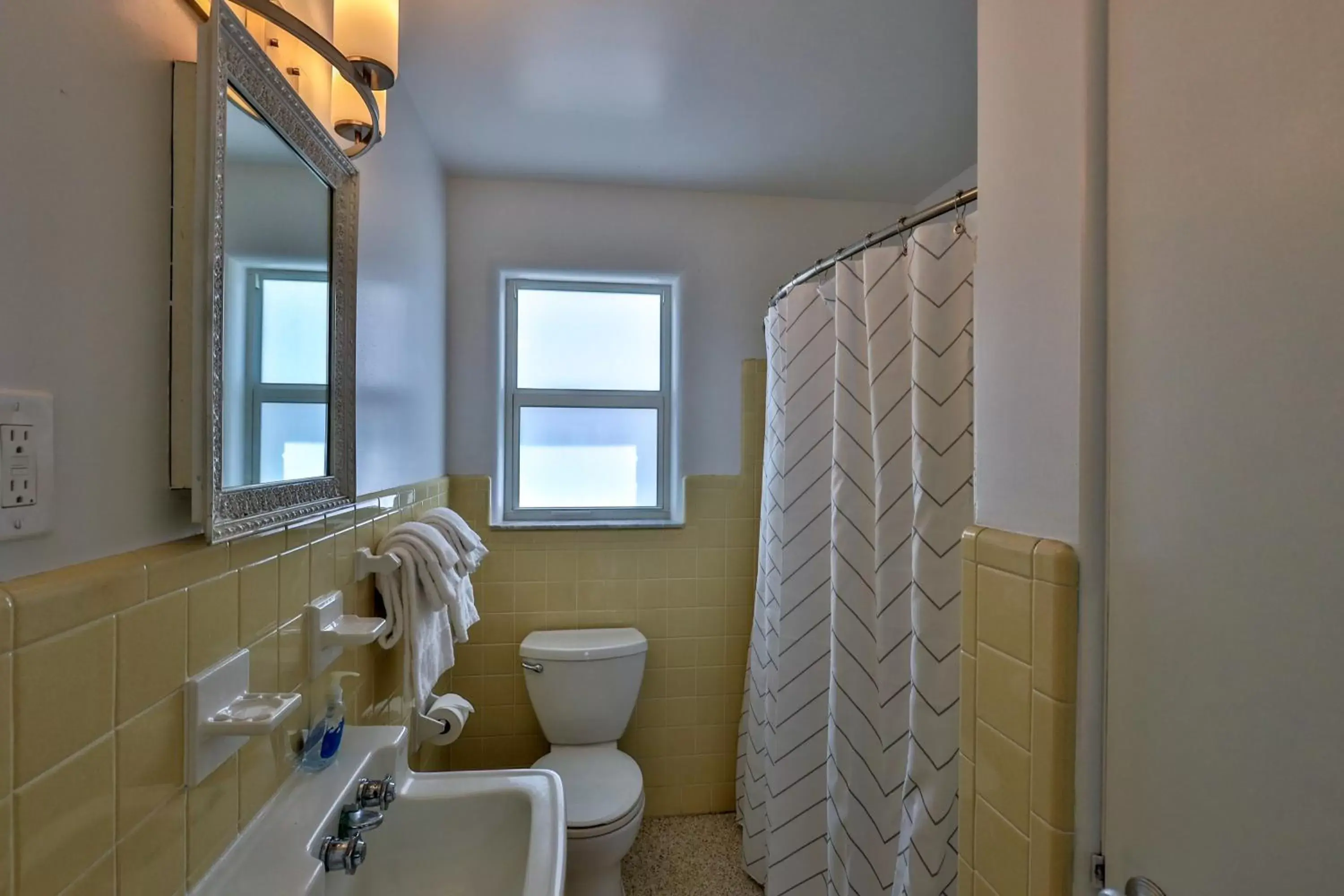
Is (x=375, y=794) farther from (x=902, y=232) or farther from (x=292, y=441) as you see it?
(x=902, y=232)

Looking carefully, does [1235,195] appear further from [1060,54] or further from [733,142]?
[733,142]

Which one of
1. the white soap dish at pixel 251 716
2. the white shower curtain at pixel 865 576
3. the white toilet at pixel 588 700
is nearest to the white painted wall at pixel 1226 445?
the white shower curtain at pixel 865 576

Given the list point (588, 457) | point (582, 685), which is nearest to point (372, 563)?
point (582, 685)

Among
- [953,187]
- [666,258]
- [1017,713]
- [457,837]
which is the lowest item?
[457,837]

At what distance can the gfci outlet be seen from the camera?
45cm

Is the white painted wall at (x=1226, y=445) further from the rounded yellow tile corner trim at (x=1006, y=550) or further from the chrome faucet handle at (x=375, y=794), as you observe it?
the chrome faucet handle at (x=375, y=794)

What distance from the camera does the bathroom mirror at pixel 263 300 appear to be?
0.66 m

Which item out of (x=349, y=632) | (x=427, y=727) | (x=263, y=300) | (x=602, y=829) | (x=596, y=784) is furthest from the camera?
→ (x=596, y=784)

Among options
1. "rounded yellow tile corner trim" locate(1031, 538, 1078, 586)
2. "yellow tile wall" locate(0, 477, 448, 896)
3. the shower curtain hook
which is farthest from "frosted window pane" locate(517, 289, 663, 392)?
"rounded yellow tile corner trim" locate(1031, 538, 1078, 586)

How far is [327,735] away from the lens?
3.30ft

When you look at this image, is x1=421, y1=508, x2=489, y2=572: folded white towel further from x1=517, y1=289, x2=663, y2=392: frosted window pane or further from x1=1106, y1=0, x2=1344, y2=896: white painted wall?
x1=1106, y1=0, x2=1344, y2=896: white painted wall

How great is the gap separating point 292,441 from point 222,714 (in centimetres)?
37

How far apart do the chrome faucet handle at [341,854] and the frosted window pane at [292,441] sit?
0.52 metres

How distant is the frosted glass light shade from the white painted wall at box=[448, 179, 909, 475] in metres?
1.32
